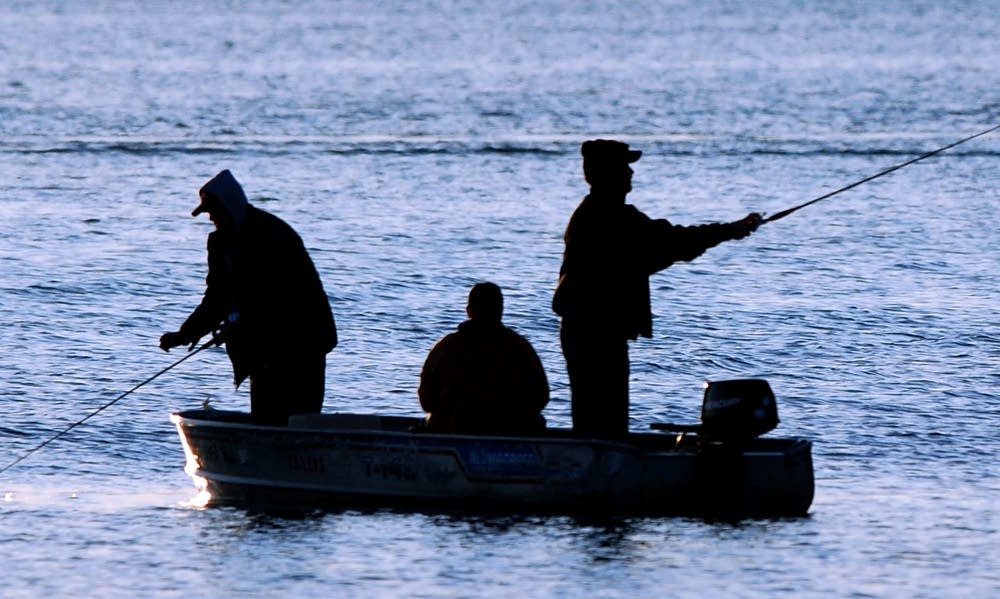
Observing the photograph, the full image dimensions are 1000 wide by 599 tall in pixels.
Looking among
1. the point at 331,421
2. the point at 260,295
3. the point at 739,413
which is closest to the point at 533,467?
the point at 739,413

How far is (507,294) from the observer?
60.1 feet

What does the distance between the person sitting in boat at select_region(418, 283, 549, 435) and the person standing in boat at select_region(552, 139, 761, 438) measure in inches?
10.1

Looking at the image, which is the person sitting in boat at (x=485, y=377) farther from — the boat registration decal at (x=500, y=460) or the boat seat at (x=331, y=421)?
the boat seat at (x=331, y=421)

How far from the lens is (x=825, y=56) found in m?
59.9

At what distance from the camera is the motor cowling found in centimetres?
1014

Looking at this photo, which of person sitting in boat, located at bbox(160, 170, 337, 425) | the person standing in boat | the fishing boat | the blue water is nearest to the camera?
the blue water

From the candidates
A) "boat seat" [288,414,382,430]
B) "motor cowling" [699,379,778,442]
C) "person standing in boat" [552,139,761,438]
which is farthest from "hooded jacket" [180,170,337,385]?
"motor cowling" [699,379,778,442]

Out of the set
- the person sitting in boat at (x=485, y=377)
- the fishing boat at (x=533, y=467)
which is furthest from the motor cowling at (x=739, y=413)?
the person sitting in boat at (x=485, y=377)

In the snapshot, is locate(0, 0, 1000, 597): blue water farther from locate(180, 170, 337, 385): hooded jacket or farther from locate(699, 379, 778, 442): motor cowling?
locate(180, 170, 337, 385): hooded jacket

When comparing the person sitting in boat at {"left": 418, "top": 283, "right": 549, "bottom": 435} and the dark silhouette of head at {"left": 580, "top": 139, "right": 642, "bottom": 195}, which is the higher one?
the dark silhouette of head at {"left": 580, "top": 139, "right": 642, "bottom": 195}

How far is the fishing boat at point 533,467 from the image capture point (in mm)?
10133

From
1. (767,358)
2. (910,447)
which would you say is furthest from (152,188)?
(910,447)

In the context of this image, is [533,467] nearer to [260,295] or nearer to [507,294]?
[260,295]

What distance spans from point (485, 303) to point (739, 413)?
129 cm
